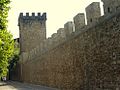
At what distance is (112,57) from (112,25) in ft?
3.82

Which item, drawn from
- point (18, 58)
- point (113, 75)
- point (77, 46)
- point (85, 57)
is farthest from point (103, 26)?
point (18, 58)

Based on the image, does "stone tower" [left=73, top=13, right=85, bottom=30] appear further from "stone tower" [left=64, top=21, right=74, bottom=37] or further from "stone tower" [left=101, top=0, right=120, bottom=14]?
"stone tower" [left=101, top=0, right=120, bottom=14]

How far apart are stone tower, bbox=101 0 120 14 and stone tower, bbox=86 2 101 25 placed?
945 mm

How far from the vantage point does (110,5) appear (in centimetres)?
1170

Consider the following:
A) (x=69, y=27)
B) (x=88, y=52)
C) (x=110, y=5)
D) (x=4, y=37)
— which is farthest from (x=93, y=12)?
(x=4, y=37)

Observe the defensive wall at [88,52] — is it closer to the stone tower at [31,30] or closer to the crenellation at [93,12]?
the crenellation at [93,12]

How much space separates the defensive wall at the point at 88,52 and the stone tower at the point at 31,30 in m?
25.3

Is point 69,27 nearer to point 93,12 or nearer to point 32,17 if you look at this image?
point 93,12

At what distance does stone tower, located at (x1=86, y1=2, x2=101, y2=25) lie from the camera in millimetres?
13211

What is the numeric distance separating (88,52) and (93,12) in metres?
2.02

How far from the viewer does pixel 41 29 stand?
50844 mm

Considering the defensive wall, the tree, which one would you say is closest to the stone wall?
the defensive wall

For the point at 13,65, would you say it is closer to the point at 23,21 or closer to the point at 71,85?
the point at 23,21

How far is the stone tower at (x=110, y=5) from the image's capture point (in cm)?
1107
